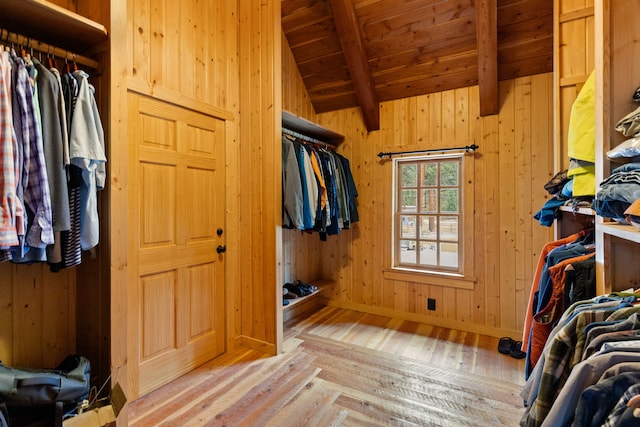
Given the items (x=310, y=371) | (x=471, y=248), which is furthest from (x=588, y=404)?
(x=471, y=248)

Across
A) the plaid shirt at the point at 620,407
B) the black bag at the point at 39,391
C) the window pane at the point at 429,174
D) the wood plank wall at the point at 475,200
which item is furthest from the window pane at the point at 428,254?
the black bag at the point at 39,391

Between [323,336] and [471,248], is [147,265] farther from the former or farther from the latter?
[471,248]

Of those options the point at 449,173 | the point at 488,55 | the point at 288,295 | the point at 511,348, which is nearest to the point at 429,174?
the point at 449,173

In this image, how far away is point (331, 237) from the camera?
383 cm

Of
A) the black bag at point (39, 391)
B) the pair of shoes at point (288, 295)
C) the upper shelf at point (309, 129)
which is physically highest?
the upper shelf at point (309, 129)

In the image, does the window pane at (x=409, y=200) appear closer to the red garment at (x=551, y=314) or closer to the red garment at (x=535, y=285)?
the red garment at (x=535, y=285)

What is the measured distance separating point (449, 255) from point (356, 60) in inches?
88.3

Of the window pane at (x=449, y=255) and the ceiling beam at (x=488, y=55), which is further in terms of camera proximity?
the window pane at (x=449, y=255)

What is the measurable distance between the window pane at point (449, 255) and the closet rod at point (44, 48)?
321 cm

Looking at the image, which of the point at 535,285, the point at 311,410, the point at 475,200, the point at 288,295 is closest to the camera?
the point at 535,285

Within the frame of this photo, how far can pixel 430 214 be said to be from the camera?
10.8ft

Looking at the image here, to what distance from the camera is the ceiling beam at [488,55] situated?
2365 mm

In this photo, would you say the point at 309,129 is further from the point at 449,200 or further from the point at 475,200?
the point at 475,200

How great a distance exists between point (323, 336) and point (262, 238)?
1.16 meters
